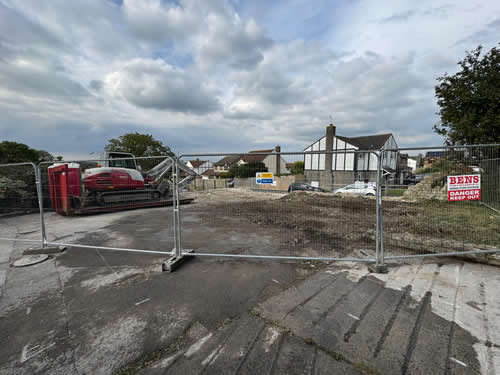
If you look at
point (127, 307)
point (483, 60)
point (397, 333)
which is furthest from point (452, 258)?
point (483, 60)

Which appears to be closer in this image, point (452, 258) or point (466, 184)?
point (466, 184)

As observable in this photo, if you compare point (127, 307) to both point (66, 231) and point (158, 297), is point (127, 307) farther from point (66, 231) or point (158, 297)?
point (66, 231)

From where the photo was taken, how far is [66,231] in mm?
6746

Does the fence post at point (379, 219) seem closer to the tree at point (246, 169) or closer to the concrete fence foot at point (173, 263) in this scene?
the tree at point (246, 169)

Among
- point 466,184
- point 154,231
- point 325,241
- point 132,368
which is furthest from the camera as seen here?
point 154,231

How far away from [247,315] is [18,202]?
10301 mm

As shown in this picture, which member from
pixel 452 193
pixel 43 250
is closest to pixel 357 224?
pixel 452 193

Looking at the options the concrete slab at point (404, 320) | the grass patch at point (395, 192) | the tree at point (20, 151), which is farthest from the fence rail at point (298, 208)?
the tree at point (20, 151)

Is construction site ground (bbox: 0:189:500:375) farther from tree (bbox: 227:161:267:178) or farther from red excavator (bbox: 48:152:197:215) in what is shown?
red excavator (bbox: 48:152:197:215)

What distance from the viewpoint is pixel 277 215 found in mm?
8891

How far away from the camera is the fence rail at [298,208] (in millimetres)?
4023

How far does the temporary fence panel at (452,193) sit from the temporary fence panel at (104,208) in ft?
16.6

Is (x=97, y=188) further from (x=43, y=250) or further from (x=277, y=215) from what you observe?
(x=277, y=215)

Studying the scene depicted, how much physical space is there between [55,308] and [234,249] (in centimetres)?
316
